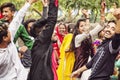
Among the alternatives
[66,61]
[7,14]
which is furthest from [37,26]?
[66,61]

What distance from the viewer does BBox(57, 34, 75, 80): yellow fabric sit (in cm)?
733

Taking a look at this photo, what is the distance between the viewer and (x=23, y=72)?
17.0 ft

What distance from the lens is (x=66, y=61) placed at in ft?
24.4

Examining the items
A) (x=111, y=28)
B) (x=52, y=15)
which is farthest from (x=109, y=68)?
(x=52, y=15)

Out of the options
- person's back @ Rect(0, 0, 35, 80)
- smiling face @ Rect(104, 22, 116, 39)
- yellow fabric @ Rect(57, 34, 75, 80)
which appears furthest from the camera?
yellow fabric @ Rect(57, 34, 75, 80)

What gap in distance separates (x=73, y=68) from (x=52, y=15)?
2.10m

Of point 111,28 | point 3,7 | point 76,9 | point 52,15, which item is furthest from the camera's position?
point 76,9

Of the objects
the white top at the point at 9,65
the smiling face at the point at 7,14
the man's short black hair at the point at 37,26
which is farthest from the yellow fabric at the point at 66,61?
the white top at the point at 9,65

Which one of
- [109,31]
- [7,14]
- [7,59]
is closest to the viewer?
[7,59]

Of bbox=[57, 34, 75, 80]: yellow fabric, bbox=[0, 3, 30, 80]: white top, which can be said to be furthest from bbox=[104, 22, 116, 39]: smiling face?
bbox=[57, 34, 75, 80]: yellow fabric

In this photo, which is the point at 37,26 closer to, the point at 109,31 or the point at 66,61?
the point at 109,31

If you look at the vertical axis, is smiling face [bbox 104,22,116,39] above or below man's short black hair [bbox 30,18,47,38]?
below

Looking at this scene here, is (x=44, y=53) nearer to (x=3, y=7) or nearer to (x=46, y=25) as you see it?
(x=46, y=25)

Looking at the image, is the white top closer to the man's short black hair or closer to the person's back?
the person's back
